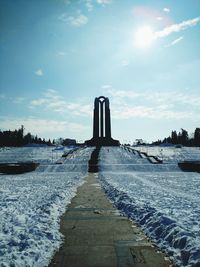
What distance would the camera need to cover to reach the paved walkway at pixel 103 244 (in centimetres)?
541

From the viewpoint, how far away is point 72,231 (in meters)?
7.71

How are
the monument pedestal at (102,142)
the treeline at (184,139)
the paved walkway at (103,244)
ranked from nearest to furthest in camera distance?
the paved walkway at (103,244)
the monument pedestal at (102,142)
the treeline at (184,139)

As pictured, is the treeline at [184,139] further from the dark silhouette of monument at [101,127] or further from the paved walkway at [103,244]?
the paved walkway at [103,244]

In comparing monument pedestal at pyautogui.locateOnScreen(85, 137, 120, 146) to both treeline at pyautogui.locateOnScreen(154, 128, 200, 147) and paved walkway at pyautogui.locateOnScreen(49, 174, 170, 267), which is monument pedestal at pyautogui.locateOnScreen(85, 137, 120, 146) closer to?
treeline at pyautogui.locateOnScreen(154, 128, 200, 147)

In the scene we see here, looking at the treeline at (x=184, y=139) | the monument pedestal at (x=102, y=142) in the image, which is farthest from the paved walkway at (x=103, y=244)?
the treeline at (x=184, y=139)

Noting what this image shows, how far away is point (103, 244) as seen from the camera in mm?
6551

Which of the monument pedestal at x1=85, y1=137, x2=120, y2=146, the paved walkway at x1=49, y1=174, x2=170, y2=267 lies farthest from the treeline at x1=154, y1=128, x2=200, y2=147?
the paved walkway at x1=49, y1=174, x2=170, y2=267

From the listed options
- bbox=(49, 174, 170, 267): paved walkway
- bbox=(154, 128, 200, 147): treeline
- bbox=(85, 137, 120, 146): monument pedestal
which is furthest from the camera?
bbox=(154, 128, 200, 147): treeline

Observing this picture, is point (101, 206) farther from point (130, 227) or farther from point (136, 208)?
point (130, 227)

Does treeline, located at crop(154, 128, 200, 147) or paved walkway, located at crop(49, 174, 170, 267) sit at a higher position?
treeline, located at crop(154, 128, 200, 147)

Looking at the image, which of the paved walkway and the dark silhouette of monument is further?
the dark silhouette of monument

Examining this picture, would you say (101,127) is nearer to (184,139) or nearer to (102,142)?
(102,142)

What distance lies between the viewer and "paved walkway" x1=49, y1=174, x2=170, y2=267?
541 cm

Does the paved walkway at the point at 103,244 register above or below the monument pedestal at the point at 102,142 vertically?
below
